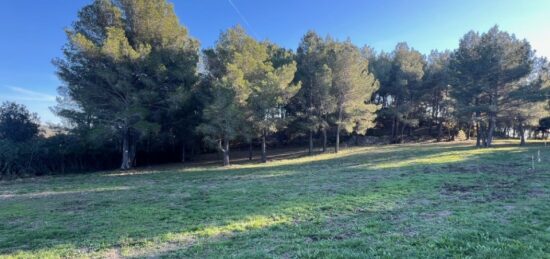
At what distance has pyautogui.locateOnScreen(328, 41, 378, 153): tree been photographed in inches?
1025

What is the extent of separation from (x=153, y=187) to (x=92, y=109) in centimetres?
1002

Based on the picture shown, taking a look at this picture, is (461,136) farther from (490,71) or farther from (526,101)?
(490,71)

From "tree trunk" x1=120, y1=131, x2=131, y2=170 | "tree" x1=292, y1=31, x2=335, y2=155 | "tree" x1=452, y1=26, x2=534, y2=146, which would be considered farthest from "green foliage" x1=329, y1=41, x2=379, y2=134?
"tree trunk" x1=120, y1=131, x2=131, y2=170

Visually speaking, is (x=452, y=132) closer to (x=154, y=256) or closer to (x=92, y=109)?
(x=92, y=109)

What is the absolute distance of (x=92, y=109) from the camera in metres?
18.5

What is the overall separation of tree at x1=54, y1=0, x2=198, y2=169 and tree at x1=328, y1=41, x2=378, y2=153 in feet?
40.6

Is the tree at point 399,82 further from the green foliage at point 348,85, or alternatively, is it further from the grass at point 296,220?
the grass at point 296,220

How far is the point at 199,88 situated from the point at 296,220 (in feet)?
55.1

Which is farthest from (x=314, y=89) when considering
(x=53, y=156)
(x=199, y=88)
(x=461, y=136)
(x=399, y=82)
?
(x=461, y=136)

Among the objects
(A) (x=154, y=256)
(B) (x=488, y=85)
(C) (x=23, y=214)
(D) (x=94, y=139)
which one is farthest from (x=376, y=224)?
(B) (x=488, y=85)

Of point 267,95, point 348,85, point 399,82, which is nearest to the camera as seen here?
point 267,95

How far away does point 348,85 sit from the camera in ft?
85.9

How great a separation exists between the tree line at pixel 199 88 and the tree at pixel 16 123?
0.15 meters

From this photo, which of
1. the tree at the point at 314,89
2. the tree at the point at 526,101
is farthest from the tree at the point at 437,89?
the tree at the point at 314,89
